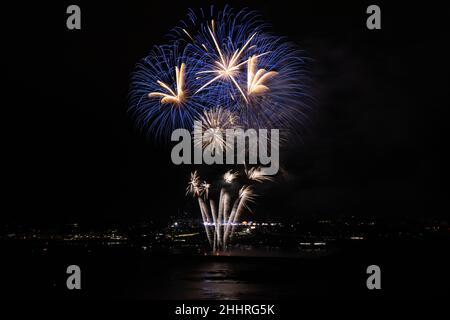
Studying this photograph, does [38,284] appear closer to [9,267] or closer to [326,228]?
[9,267]

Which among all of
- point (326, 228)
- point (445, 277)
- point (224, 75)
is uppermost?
point (224, 75)

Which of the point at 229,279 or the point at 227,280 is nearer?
the point at 227,280

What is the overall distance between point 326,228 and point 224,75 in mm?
154746

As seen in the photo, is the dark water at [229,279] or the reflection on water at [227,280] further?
the dark water at [229,279]

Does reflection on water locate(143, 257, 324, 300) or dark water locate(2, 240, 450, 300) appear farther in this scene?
dark water locate(2, 240, 450, 300)

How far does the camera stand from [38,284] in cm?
3734

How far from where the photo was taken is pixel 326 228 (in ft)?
572

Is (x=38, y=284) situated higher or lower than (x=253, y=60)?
lower
